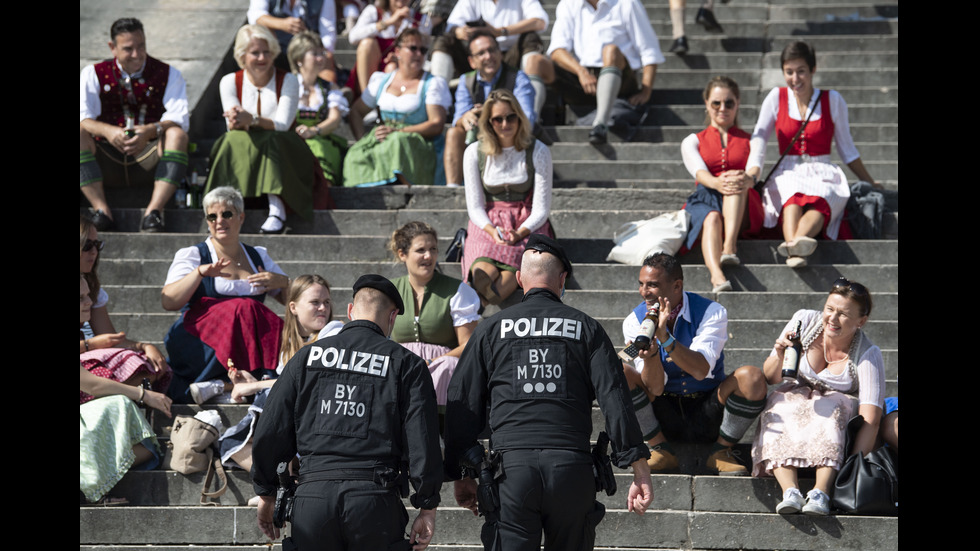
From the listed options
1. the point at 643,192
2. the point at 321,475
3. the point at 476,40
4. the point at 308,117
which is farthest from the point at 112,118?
the point at 321,475

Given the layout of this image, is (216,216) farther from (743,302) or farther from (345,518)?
(743,302)

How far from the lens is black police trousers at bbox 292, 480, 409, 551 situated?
4367 mm

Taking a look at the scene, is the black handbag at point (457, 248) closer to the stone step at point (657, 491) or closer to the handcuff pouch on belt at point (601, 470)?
the stone step at point (657, 491)

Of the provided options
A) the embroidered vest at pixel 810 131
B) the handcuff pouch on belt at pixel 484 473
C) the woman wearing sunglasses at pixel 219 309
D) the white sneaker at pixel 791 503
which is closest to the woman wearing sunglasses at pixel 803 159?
the embroidered vest at pixel 810 131

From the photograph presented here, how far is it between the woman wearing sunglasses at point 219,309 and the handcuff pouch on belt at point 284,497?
188 cm

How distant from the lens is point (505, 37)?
33.0 ft

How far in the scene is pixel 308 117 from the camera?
9039 millimetres

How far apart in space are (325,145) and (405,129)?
0.61 meters

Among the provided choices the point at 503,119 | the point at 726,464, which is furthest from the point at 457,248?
A: the point at 726,464

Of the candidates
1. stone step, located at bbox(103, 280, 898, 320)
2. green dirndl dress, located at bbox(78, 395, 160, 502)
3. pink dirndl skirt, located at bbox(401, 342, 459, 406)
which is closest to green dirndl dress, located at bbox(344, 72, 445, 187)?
stone step, located at bbox(103, 280, 898, 320)

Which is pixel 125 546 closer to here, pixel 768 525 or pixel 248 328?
pixel 248 328

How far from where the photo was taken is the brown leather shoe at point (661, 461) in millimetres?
5848

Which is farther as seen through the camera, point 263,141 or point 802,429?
point 263,141

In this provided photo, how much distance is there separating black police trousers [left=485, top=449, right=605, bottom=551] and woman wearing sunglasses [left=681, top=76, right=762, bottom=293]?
9.69 ft
